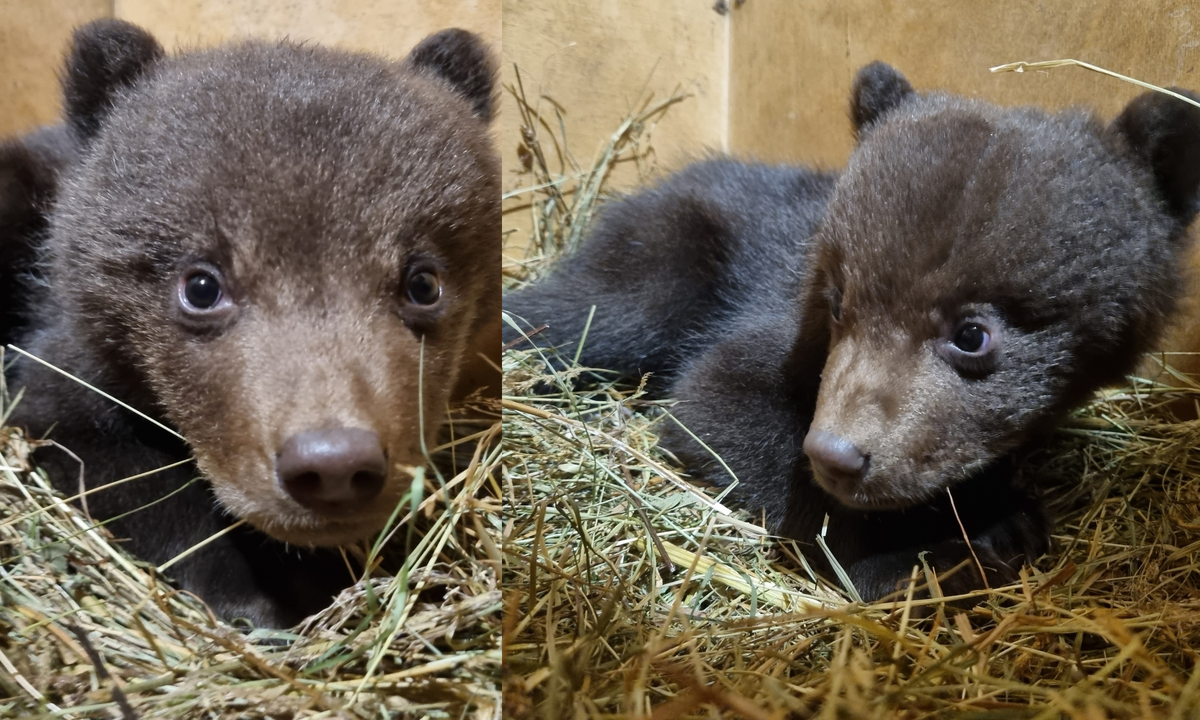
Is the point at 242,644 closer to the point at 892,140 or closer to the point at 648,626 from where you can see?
the point at 648,626

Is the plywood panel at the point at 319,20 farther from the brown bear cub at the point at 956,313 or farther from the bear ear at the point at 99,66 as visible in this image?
the brown bear cub at the point at 956,313

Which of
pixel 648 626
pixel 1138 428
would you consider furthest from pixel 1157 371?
pixel 648 626

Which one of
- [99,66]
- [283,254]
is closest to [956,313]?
[283,254]

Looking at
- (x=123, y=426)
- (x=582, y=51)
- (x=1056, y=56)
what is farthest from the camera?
(x=582, y=51)

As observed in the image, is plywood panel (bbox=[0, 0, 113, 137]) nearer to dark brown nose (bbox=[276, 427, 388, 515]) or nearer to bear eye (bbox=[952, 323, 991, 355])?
dark brown nose (bbox=[276, 427, 388, 515])

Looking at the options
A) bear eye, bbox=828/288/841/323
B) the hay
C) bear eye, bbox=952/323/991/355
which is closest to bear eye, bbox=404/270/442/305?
the hay

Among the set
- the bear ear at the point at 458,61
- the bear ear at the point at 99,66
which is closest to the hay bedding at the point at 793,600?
the bear ear at the point at 458,61
